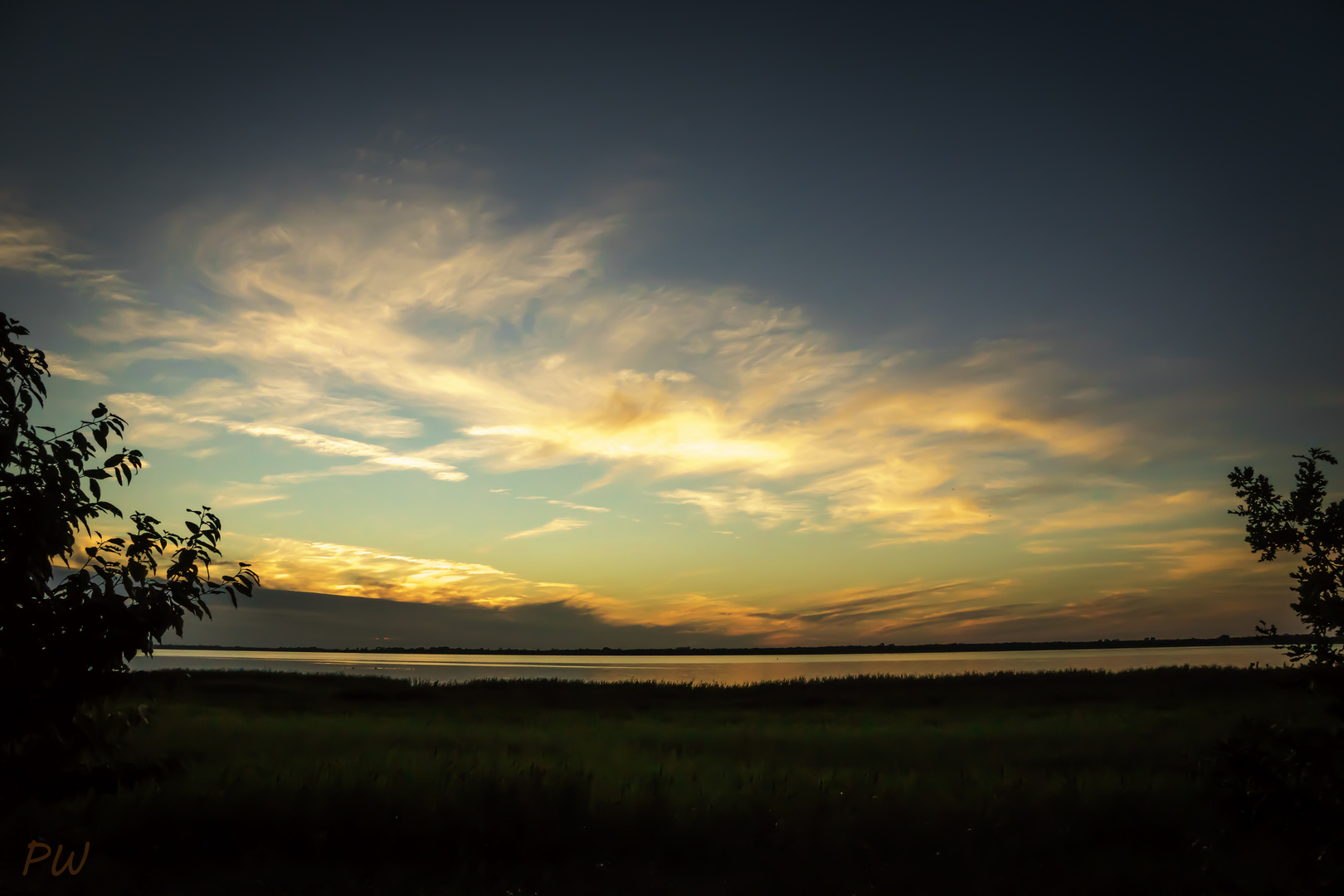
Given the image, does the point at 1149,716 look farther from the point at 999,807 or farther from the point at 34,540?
the point at 34,540

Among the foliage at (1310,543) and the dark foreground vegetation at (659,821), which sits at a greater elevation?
the foliage at (1310,543)

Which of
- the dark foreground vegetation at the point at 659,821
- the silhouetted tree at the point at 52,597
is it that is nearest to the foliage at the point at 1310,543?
the dark foreground vegetation at the point at 659,821

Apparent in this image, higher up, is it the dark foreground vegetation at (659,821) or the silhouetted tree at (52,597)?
the silhouetted tree at (52,597)

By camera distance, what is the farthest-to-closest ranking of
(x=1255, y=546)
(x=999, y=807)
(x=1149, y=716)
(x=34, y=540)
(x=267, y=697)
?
(x=267, y=697) → (x=1149, y=716) → (x=999, y=807) → (x=1255, y=546) → (x=34, y=540)

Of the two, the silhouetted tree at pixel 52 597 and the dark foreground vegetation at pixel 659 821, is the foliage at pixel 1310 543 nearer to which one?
the dark foreground vegetation at pixel 659 821

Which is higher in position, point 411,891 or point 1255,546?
point 1255,546

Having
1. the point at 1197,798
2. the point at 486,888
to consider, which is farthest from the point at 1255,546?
the point at 486,888

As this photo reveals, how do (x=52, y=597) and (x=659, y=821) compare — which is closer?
(x=52, y=597)

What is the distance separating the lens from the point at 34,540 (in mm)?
6051

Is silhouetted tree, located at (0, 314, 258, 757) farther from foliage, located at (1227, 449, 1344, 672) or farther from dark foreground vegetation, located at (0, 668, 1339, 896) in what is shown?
foliage, located at (1227, 449, 1344, 672)

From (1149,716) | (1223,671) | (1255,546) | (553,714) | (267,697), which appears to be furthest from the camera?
(1223,671)

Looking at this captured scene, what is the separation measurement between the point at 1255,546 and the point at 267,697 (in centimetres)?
4099

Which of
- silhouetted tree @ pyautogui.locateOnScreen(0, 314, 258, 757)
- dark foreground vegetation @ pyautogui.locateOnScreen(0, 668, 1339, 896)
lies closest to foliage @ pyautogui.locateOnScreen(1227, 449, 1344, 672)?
dark foreground vegetation @ pyautogui.locateOnScreen(0, 668, 1339, 896)

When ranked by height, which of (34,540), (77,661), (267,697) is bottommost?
(267,697)
